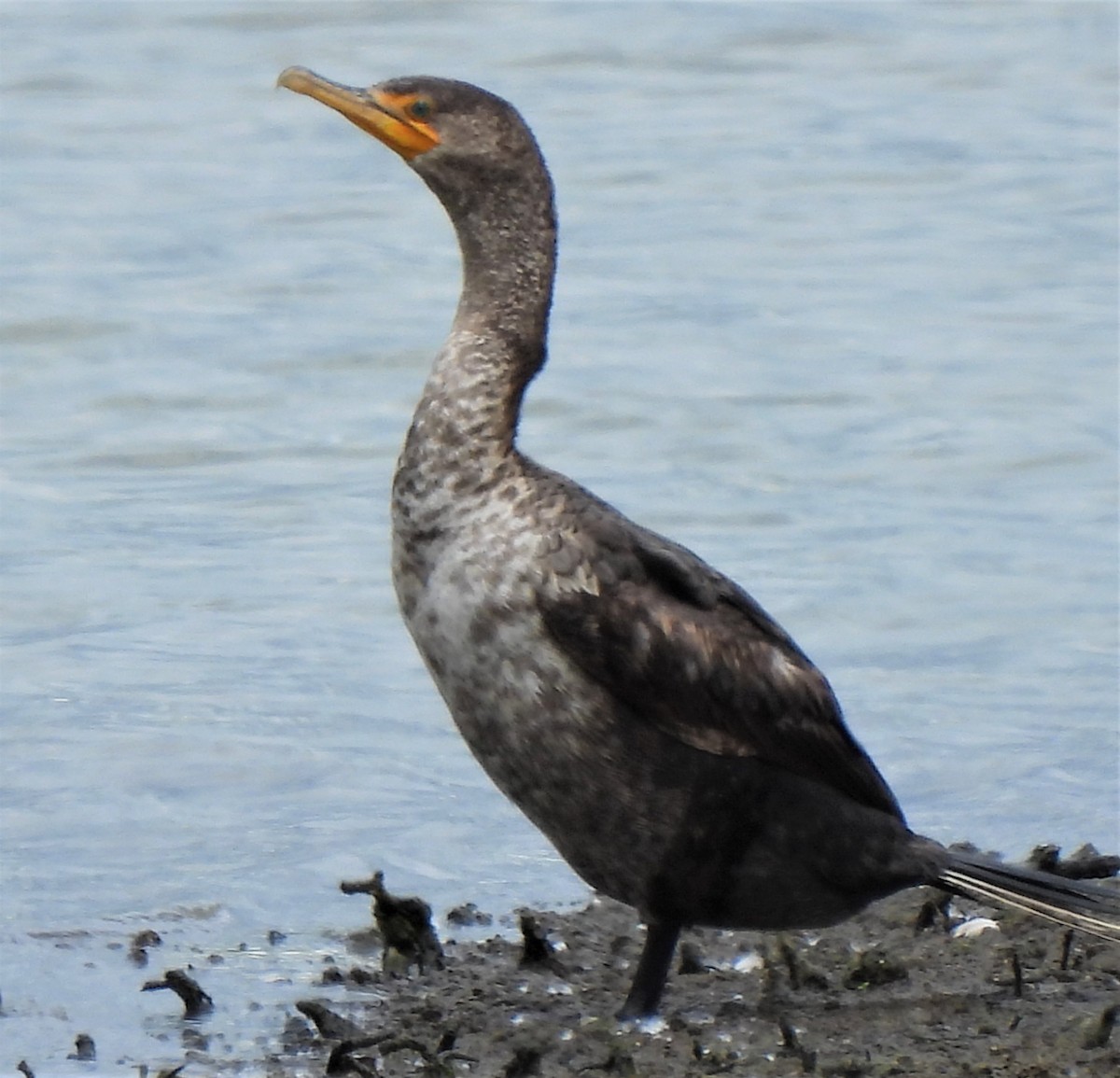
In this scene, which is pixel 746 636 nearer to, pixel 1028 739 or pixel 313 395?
pixel 1028 739

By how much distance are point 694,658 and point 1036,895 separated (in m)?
0.94

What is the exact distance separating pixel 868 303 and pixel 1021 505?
3.49 meters

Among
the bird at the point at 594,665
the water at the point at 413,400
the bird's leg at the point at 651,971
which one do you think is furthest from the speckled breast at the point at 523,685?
the water at the point at 413,400

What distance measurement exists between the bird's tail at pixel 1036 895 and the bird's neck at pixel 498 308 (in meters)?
1.23

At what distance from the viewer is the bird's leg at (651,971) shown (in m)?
5.25

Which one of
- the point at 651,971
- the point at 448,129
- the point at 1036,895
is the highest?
the point at 448,129

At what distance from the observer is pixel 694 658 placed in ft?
16.5

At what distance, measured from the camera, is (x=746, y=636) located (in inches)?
202

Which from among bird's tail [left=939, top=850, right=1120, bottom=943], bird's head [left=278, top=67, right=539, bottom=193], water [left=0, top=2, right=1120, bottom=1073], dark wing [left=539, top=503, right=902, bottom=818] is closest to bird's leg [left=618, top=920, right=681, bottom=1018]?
dark wing [left=539, top=503, right=902, bottom=818]

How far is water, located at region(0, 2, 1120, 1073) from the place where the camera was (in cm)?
727

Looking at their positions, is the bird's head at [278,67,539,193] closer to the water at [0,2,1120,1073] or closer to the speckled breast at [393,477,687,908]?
the speckled breast at [393,477,687,908]

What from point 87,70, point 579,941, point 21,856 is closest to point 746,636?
point 579,941

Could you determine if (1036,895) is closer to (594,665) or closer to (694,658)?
(694,658)

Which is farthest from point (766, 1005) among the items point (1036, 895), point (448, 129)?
point (448, 129)
